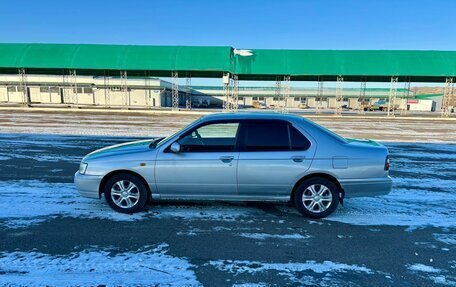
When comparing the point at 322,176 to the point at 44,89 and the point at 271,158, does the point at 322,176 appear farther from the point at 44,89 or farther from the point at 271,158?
the point at 44,89

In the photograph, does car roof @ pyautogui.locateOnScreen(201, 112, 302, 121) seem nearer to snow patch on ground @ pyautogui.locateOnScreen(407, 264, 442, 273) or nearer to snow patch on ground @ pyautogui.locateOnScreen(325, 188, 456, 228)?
snow patch on ground @ pyautogui.locateOnScreen(325, 188, 456, 228)

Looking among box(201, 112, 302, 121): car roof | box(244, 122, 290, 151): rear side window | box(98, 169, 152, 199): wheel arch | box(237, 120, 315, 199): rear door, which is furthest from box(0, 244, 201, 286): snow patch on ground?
box(201, 112, 302, 121): car roof

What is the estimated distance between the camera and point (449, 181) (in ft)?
22.8

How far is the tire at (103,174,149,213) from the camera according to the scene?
4879 millimetres

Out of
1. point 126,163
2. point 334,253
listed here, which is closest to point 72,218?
point 126,163

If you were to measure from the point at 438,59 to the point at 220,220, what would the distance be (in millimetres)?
30918

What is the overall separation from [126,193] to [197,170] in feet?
4.01

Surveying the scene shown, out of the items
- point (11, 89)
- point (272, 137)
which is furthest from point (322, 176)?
point (11, 89)

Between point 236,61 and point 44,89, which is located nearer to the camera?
point 236,61

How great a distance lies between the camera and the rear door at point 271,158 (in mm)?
4641

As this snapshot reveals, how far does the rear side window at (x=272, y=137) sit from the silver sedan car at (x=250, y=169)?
15 mm

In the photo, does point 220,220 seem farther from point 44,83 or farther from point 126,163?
point 44,83

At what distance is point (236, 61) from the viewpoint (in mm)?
28719

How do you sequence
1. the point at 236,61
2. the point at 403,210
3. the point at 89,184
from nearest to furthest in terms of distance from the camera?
the point at 89,184 → the point at 403,210 → the point at 236,61
